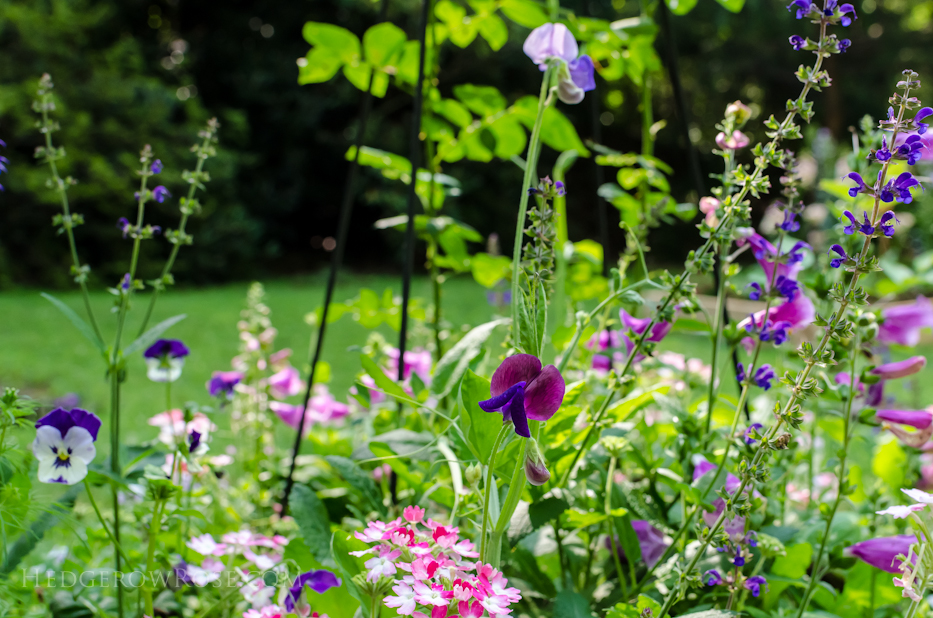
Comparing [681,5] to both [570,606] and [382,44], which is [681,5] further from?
[570,606]

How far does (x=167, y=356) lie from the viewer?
0.83 m

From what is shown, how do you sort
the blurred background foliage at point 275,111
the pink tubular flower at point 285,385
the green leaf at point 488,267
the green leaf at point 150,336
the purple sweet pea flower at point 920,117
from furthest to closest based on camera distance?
the blurred background foliage at point 275,111
the pink tubular flower at point 285,385
the green leaf at point 488,267
the green leaf at point 150,336
the purple sweet pea flower at point 920,117

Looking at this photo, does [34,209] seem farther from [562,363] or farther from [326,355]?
[562,363]

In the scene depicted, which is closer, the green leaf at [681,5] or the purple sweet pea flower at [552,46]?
the purple sweet pea flower at [552,46]

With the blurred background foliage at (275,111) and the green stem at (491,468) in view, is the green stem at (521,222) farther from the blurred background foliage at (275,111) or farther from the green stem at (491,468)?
the blurred background foliage at (275,111)

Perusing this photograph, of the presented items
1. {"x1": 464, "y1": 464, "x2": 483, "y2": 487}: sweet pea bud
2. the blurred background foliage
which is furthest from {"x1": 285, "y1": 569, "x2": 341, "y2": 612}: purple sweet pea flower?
the blurred background foliage

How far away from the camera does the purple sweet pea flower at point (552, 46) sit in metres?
0.58

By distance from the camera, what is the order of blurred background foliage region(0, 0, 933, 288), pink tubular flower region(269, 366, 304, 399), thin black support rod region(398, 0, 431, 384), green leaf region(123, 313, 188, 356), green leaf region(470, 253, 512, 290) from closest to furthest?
1. green leaf region(123, 313, 188, 356)
2. thin black support rod region(398, 0, 431, 384)
3. green leaf region(470, 253, 512, 290)
4. pink tubular flower region(269, 366, 304, 399)
5. blurred background foliage region(0, 0, 933, 288)

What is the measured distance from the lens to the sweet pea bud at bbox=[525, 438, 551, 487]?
46 centimetres

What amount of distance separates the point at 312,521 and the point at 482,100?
0.71 metres

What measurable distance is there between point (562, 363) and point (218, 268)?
280 inches

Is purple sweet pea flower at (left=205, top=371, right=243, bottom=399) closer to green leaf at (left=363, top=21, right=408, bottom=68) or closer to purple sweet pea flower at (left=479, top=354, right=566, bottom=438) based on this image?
green leaf at (left=363, top=21, right=408, bottom=68)

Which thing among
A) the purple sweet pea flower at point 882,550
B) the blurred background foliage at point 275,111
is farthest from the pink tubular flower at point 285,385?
the blurred background foliage at point 275,111

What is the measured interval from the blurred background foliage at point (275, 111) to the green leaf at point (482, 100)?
12.4 feet
